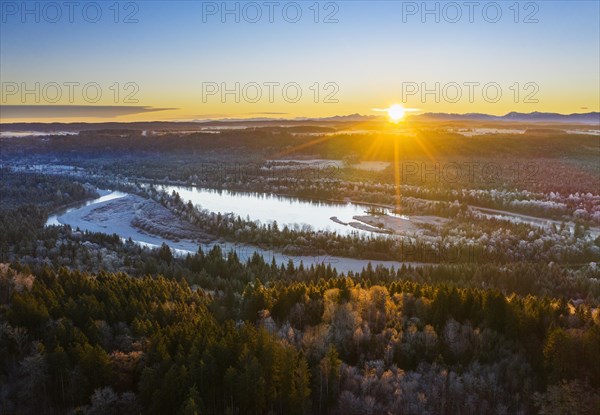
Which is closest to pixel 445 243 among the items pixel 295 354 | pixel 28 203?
pixel 295 354

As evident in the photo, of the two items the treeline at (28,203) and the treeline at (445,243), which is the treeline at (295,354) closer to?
the treeline at (445,243)

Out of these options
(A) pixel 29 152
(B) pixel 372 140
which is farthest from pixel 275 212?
(A) pixel 29 152

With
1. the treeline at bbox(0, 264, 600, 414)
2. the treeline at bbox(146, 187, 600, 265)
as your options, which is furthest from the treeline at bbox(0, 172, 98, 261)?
the treeline at bbox(0, 264, 600, 414)

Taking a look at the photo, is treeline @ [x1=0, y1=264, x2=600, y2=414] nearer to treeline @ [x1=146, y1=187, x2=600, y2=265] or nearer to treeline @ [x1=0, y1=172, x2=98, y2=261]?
treeline @ [x1=146, y1=187, x2=600, y2=265]

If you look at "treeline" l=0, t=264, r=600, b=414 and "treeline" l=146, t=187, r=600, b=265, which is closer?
"treeline" l=0, t=264, r=600, b=414

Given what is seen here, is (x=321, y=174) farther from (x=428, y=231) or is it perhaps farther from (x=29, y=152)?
(x=29, y=152)

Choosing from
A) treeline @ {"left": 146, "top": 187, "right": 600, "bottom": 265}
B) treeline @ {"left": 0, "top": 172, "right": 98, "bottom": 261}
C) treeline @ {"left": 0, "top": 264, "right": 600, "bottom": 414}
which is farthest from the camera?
treeline @ {"left": 0, "top": 172, "right": 98, "bottom": 261}

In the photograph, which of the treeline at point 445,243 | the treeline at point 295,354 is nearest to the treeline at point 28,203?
the treeline at point 445,243

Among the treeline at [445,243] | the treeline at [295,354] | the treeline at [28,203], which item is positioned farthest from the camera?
Result: the treeline at [28,203]

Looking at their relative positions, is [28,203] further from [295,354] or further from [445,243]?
[295,354]
